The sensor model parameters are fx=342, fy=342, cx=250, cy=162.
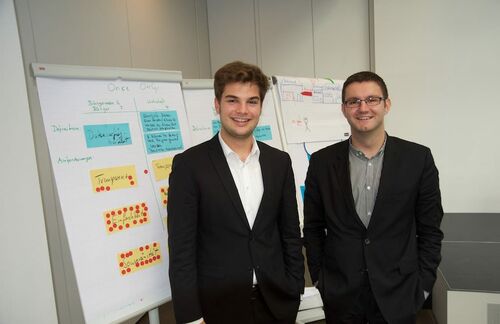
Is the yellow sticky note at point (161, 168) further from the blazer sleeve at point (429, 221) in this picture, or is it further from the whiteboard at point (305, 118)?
the blazer sleeve at point (429, 221)

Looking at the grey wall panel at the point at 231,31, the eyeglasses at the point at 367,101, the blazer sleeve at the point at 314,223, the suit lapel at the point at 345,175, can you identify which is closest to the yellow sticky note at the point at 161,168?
the blazer sleeve at the point at 314,223

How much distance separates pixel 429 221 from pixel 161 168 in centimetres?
130

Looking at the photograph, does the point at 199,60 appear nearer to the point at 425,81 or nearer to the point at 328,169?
the point at 425,81

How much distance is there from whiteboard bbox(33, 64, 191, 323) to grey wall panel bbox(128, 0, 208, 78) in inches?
55.8

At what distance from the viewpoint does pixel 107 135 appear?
1.59 meters

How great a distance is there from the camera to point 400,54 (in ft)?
11.9

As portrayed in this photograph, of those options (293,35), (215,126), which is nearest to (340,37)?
(293,35)

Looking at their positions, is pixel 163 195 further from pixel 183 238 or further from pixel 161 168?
pixel 183 238

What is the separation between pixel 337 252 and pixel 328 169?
0.37m

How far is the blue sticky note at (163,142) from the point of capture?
1733mm

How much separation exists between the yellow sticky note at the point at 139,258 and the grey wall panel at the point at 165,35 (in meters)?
1.85

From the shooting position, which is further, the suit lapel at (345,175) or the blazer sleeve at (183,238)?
A: the suit lapel at (345,175)

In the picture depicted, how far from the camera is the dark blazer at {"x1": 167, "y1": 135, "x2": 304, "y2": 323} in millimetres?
1348

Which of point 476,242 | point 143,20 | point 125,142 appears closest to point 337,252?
point 125,142
